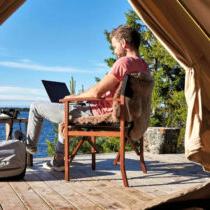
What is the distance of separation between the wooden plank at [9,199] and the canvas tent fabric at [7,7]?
1.12 meters

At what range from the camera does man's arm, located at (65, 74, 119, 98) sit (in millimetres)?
Result: 3744

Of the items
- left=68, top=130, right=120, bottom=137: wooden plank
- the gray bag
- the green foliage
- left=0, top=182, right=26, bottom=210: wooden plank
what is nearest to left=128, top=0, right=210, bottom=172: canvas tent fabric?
left=68, top=130, right=120, bottom=137: wooden plank

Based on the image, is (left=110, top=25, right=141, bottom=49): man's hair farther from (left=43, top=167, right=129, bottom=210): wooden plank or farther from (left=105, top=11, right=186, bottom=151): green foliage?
(left=105, top=11, right=186, bottom=151): green foliage

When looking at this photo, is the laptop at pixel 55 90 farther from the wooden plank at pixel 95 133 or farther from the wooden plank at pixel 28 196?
the wooden plank at pixel 28 196

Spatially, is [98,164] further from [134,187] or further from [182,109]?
[182,109]

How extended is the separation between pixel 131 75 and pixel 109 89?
7.9 inches

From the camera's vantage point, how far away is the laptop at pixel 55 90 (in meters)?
4.43

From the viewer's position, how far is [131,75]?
372 centimetres

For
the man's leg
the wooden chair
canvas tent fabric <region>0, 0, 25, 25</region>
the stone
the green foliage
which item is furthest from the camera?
the green foliage

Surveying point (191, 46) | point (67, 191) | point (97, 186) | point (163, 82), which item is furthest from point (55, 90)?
point (163, 82)

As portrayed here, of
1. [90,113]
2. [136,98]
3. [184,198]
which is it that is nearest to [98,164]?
[90,113]

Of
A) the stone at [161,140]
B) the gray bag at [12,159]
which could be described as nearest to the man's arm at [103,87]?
the gray bag at [12,159]

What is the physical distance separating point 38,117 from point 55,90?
0.33 meters

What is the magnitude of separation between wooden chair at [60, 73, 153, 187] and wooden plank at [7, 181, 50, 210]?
384 millimetres
